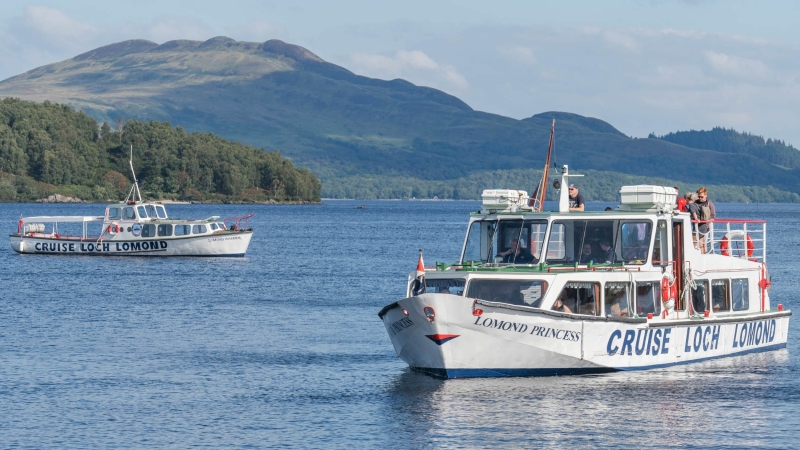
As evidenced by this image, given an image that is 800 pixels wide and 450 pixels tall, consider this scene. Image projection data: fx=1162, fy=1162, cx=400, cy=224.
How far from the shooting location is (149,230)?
8450cm

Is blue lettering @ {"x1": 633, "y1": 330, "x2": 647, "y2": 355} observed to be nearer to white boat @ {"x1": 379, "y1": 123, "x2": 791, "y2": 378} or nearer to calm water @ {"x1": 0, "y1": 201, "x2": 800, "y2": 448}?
white boat @ {"x1": 379, "y1": 123, "x2": 791, "y2": 378}

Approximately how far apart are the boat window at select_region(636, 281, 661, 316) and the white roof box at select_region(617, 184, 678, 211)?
7.05 feet

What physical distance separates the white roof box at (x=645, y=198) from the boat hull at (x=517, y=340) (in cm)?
327

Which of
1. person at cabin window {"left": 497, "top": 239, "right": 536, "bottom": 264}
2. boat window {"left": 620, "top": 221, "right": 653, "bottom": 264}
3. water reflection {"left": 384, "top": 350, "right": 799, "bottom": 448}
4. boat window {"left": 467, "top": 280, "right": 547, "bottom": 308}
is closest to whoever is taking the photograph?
water reflection {"left": 384, "top": 350, "right": 799, "bottom": 448}

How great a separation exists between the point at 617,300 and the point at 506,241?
3530 mm

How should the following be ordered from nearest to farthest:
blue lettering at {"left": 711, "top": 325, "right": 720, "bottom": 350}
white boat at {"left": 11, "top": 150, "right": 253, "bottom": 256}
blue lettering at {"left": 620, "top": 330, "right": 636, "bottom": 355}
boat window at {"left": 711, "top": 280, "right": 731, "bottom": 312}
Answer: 1. blue lettering at {"left": 620, "top": 330, "right": 636, "bottom": 355}
2. blue lettering at {"left": 711, "top": 325, "right": 720, "bottom": 350}
3. boat window at {"left": 711, "top": 280, "right": 731, "bottom": 312}
4. white boat at {"left": 11, "top": 150, "right": 253, "bottom": 256}

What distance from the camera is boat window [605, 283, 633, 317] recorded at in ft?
102

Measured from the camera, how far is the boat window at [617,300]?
31062 millimetres

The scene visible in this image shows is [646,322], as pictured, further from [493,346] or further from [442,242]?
[442,242]

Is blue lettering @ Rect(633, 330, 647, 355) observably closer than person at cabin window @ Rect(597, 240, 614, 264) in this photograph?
Yes

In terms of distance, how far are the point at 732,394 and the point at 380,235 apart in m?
99.8

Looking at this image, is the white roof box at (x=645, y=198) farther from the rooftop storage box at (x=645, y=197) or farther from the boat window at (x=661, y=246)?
the boat window at (x=661, y=246)

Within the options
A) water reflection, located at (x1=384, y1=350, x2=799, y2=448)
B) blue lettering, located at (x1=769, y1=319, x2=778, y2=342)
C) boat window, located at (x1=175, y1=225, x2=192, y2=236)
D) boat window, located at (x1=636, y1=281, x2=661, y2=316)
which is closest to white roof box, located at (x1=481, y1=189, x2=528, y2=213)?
boat window, located at (x1=636, y1=281, x2=661, y2=316)

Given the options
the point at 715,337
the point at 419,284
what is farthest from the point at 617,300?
the point at 419,284
